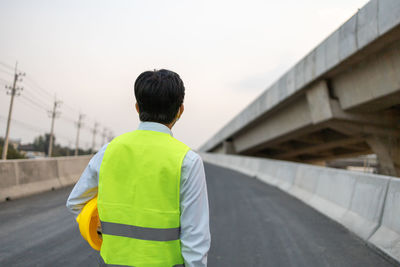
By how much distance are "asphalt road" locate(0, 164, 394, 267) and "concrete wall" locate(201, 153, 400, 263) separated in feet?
0.79

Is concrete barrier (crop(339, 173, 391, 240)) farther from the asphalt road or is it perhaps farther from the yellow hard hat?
the yellow hard hat

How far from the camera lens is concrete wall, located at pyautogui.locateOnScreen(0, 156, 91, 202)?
28.2 ft

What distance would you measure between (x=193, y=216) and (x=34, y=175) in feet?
30.9

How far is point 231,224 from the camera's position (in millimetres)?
6879

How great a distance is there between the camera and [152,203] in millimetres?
1900

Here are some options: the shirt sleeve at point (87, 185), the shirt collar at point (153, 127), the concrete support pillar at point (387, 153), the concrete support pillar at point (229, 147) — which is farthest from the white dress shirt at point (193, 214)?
the concrete support pillar at point (229, 147)

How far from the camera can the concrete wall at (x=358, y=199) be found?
17.8 feet

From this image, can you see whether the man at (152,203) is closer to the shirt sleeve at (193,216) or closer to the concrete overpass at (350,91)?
the shirt sleeve at (193,216)

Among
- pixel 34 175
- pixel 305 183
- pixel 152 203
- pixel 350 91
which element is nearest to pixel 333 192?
pixel 305 183

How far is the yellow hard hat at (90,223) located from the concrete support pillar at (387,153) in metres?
17.3

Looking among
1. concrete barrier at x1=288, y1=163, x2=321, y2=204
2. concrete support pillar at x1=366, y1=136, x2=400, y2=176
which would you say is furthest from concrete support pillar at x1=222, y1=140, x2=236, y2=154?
concrete barrier at x1=288, y1=163, x2=321, y2=204

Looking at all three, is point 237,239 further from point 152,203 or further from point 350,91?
point 350,91

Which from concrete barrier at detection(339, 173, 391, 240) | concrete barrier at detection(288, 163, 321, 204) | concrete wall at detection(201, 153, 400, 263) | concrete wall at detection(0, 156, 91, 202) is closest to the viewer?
concrete wall at detection(201, 153, 400, 263)

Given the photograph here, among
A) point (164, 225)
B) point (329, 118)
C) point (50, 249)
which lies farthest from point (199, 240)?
point (329, 118)
